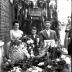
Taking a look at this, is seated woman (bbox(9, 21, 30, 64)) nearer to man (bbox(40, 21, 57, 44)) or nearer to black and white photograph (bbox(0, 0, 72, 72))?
black and white photograph (bbox(0, 0, 72, 72))

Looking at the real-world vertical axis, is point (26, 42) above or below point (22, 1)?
below

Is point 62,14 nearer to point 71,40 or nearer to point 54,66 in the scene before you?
point 71,40

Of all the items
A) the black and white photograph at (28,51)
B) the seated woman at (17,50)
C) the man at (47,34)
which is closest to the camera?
the black and white photograph at (28,51)

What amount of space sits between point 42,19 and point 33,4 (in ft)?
3.48

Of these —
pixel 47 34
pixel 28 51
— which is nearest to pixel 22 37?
pixel 28 51

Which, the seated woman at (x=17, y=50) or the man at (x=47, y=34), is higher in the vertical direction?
the man at (x=47, y=34)

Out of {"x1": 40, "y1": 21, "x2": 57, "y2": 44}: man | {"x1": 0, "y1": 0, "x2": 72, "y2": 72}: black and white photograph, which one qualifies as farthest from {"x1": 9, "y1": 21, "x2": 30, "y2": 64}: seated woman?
{"x1": 40, "y1": 21, "x2": 57, "y2": 44}: man

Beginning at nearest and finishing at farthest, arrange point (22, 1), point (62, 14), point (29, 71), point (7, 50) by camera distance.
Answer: point (29, 71) → point (7, 50) → point (22, 1) → point (62, 14)

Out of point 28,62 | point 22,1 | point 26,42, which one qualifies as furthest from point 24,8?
point 28,62

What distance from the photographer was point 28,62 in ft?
18.7

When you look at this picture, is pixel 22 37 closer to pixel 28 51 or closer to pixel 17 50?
pixel 28 51

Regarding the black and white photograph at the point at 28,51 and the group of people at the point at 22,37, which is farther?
the group of people at the point at 22,37

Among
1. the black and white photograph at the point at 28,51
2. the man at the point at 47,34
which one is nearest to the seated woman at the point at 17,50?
the black and white photograph at the point at 28,51

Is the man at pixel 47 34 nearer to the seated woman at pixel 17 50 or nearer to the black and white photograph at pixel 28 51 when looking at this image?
the black and white photograph at pixel 28 51
